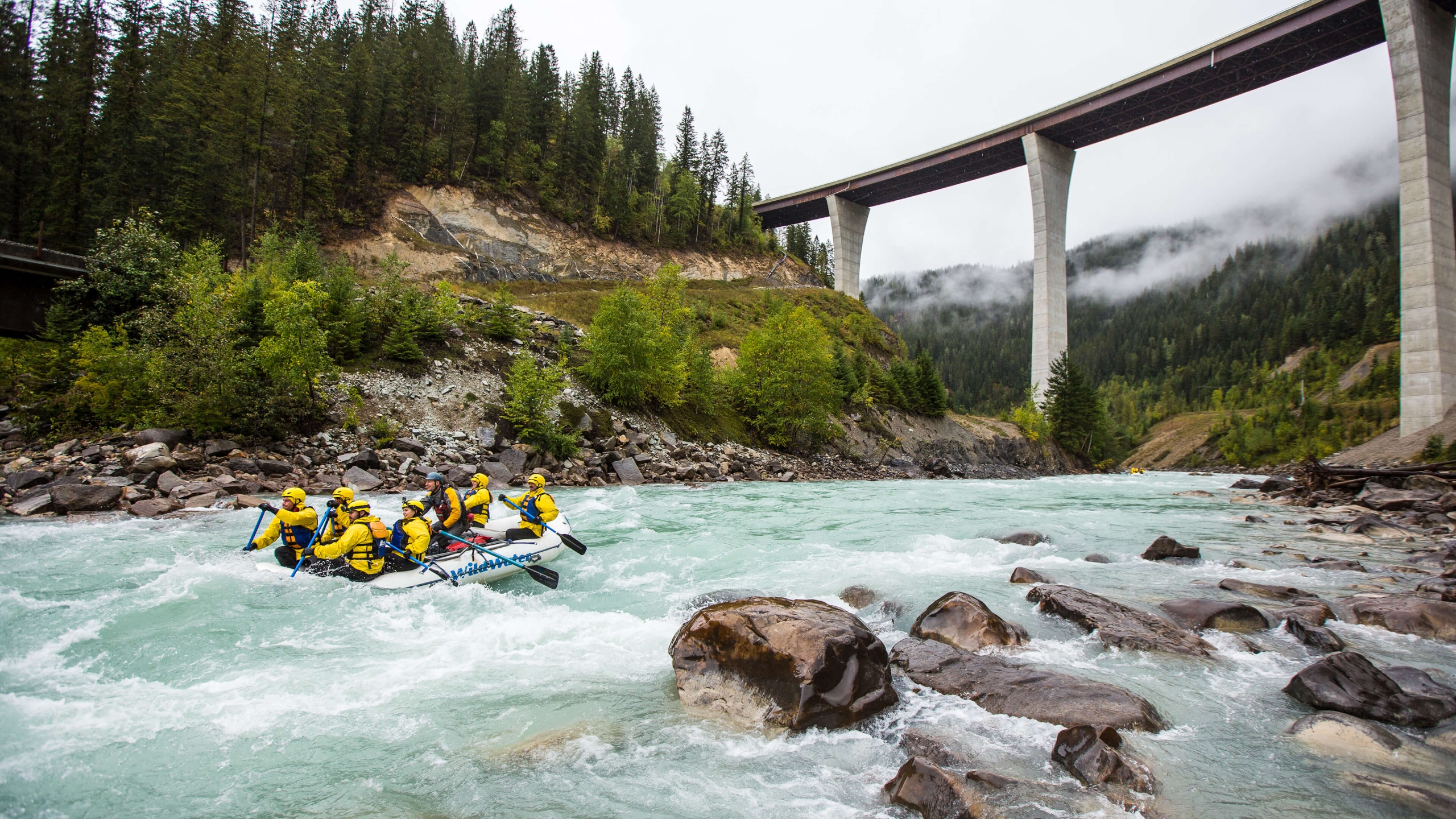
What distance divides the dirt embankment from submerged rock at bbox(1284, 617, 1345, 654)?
44.6 m

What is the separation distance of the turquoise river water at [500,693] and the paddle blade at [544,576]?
0.29 meters

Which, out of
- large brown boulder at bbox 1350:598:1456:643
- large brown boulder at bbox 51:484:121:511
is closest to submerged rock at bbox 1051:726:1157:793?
large brown boulder at bbox 1350:598:1456:643

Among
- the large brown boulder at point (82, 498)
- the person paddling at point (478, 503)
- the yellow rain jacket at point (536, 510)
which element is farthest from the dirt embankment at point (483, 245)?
the yellow rain jacket at point (536, 510)

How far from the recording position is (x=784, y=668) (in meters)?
5.80

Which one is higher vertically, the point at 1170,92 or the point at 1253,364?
the point at 1170,92

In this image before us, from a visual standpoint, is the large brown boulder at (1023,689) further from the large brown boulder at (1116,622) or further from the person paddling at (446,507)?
the person paddling at (446,507)

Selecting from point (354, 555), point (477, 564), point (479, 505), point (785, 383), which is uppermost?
point (785, 383)

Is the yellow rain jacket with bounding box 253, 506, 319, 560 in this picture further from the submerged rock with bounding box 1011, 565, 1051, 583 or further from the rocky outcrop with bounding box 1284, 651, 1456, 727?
the rocky outcrop with bounding box 1284, 651, 1456, 727

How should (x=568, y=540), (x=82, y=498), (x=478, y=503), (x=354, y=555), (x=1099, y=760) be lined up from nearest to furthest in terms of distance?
(x=1099, y=760) → (x=354, y=555) → (x=568, y=540) → (x=478, y=503) → (x=82, y=498)

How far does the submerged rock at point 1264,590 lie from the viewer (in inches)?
347

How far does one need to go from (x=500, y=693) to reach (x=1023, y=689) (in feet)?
16.9

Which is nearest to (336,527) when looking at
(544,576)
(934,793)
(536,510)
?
(536,510)

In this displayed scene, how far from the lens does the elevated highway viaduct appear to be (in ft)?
107

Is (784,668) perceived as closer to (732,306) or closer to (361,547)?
(361,547)
